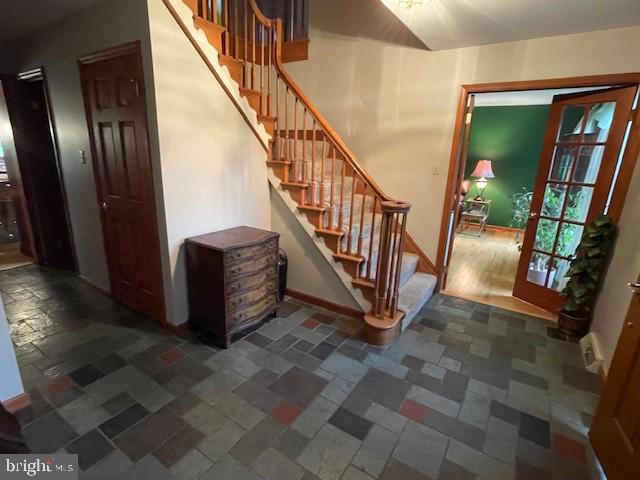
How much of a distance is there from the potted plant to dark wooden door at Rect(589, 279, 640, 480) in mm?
1402

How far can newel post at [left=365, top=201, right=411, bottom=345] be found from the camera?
2309 mm

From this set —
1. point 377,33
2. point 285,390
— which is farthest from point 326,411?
point 377,33

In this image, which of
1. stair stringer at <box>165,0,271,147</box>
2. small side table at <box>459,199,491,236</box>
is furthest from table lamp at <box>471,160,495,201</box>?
stair stringer at <box>165,0,271,147</box>

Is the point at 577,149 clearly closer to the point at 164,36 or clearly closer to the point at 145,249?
the point at 164,36

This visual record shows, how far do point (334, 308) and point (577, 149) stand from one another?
8.94ft

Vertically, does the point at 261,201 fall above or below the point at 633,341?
above

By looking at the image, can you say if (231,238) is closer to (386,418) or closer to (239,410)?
(239,410)

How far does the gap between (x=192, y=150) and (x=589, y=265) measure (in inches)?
131

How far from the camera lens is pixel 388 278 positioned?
2.52 meters

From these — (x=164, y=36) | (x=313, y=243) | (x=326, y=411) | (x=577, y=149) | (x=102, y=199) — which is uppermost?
(x=164, y=36)

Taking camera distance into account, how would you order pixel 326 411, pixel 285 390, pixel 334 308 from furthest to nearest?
1. pixel 334 308
2. pixel 285 390
3. pixel 326 411

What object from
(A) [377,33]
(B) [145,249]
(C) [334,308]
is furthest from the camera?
(A) [377,33]

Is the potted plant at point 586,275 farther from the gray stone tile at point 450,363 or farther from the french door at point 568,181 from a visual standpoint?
the gray stone tile at point 450,363

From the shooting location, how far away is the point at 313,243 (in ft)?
9.74
